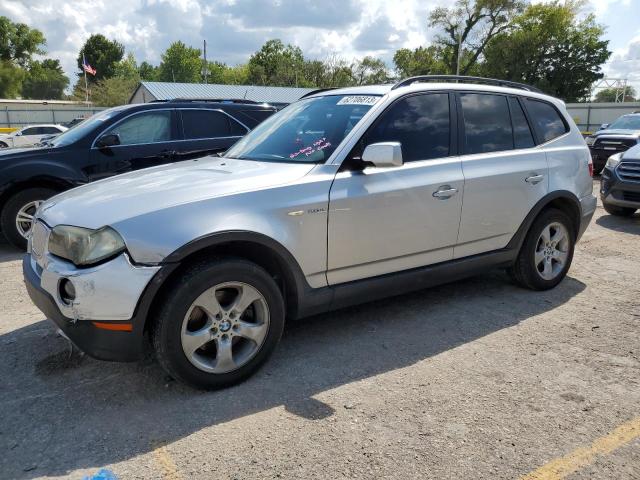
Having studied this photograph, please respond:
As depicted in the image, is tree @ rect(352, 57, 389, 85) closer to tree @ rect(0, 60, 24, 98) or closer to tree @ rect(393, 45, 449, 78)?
tree @ rect(393, 45, 449, 78)

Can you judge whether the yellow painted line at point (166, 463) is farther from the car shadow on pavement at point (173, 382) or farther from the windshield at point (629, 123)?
the windshield at point (629, 123)

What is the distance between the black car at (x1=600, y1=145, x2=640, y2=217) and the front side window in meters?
6.79

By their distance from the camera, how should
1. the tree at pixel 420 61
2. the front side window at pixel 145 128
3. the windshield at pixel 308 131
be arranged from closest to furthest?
the windshield at pixel 308 131 < the front side window at pixel 145 128 < the tree at pixel 420 61

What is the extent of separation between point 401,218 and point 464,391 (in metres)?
1.24

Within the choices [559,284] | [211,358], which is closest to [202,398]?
[211,358]

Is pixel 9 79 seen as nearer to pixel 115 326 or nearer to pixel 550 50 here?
pixel 550 50

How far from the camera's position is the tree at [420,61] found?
59625mm

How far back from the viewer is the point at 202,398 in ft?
10.2

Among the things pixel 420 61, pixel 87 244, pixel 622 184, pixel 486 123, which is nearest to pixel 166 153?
pixel 486 123

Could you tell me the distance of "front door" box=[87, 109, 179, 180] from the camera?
269 inches

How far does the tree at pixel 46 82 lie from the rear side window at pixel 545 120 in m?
96.2

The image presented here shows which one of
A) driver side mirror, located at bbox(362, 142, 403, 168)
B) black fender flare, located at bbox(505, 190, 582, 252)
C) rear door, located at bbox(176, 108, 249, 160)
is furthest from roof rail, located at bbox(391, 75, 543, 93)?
rear door, located at bbox(176, 108, 249, 160)

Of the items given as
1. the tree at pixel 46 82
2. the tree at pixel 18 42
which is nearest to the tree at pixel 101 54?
the tree at pixel 46 82

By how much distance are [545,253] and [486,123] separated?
138cm
